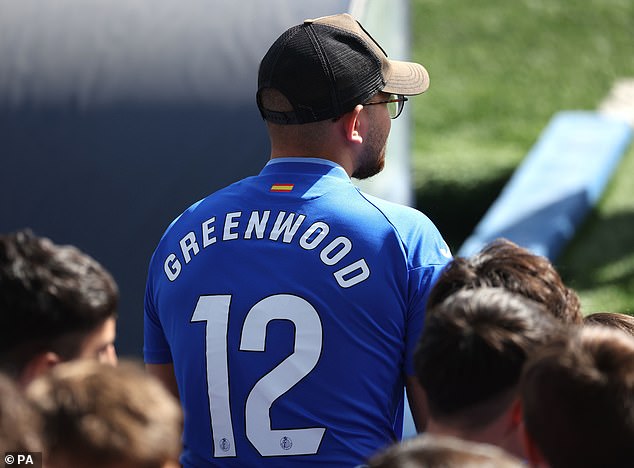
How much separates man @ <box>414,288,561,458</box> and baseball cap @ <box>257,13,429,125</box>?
775 millimetres

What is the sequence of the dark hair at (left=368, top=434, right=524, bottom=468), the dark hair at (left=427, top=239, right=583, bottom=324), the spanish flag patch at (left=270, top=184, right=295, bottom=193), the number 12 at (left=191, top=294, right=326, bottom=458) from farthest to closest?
the spanish flag patch at (left=270, top=184, right=295, bottom=193) → the number 12 at (left=191, top=294, right=326, bottom=458) → the dark hair at (left=427, top=239, right=583, bottom=324) → the dark hair at (left=368, top=434, right=524, bottom=468)

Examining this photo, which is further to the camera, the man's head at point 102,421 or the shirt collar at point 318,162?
the shirt collar at point 318,162

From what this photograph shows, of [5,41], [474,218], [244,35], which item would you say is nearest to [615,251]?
[474,218]

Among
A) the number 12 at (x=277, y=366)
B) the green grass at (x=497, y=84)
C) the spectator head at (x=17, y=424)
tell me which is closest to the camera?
the spectator head at (x=17, y=424)

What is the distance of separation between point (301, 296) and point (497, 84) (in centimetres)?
1087

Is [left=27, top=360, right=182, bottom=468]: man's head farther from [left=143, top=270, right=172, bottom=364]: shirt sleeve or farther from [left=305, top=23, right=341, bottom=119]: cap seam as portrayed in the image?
[left=305, top=23, right=341, bottom=119]: cap seam

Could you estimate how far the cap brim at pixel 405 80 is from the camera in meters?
2.75

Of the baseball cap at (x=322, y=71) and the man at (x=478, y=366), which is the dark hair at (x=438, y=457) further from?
the baseball cap at (x=322, y=71)

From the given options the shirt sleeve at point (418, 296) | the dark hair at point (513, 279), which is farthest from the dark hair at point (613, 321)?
the shirt sleeve at point (418, 296)

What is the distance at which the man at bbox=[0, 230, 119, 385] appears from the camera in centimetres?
218

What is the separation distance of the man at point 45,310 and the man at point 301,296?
0.35 m

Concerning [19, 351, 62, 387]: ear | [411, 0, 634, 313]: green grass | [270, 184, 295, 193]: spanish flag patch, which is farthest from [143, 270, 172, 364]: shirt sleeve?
[411, 0, 634, 313]: green grass

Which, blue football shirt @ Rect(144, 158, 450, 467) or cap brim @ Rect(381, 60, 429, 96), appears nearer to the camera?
blue football shirt @ Rect(144, 158, 450, 467)

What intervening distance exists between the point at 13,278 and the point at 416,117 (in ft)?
34.5
